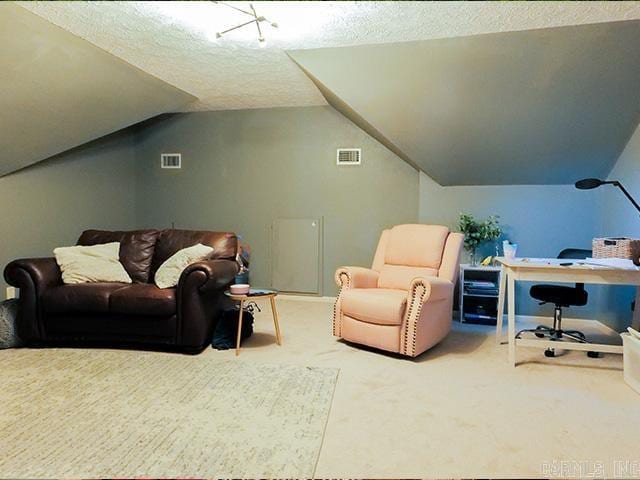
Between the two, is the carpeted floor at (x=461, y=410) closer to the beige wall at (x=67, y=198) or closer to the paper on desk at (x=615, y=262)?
the paper on desk at (x=615, y=262)

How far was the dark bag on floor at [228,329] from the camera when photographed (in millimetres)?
3010

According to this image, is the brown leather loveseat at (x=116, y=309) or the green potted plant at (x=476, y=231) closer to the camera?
the brown leather loveseat at (x=116, y=309)

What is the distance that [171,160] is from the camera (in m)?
5.09

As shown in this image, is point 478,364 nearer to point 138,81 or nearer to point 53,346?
point 53,346

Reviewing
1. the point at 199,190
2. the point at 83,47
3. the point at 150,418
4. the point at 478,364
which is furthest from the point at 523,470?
the point at 199,190

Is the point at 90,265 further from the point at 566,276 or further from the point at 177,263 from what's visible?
the point at 566,276

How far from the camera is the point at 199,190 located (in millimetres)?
5035

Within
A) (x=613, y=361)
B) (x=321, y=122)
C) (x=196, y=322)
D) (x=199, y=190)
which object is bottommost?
(x=613, y=361)

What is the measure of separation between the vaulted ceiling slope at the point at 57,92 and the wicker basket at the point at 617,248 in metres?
4.00

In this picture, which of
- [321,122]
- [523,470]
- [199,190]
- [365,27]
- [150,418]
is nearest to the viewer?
[523,470]

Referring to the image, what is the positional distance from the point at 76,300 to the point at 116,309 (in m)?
0.31

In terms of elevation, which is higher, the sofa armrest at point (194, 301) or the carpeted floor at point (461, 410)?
the sofa armrest at point (194, 301)

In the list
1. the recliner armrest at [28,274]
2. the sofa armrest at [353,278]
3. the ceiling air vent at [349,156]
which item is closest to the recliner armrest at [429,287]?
the sofa armrest at [353,278]

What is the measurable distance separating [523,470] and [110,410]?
193 centimetres
